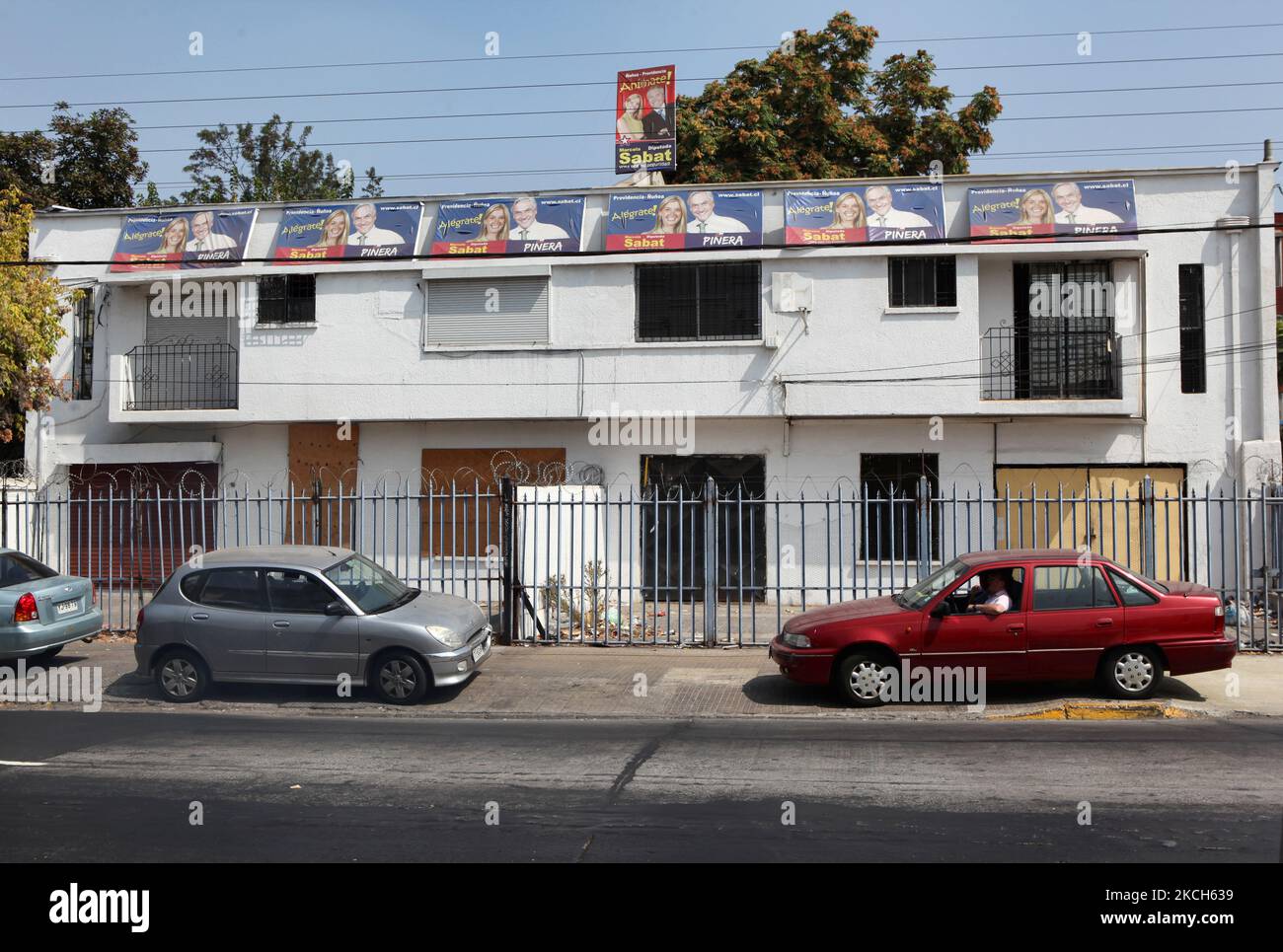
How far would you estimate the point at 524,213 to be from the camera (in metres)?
18.8

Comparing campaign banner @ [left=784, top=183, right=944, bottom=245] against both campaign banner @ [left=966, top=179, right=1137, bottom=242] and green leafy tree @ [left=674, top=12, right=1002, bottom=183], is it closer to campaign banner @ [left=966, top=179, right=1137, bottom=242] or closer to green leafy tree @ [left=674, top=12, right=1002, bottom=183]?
campaign banner @ [left=966, top=179, right=1137, bottom=242]

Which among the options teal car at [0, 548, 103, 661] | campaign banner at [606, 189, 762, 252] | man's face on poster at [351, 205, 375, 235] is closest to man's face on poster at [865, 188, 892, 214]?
campaign banner at [606, 189, 762, 252]

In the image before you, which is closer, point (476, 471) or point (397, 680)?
point (397, 680)

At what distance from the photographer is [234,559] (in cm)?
1109

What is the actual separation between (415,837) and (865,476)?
43.2 ft

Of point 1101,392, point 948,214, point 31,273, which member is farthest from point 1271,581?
point 31,273

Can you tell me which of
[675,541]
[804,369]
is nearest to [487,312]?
[675,541]

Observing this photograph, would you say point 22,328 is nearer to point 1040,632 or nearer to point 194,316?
point 194,316

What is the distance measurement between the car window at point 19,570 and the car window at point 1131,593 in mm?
11678

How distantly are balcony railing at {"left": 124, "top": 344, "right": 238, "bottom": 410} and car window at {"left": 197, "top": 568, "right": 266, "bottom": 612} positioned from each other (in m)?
9.71

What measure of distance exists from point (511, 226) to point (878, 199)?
6.30m

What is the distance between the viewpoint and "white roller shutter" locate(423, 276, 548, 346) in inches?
733

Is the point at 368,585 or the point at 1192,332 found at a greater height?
the point at 1192,332
